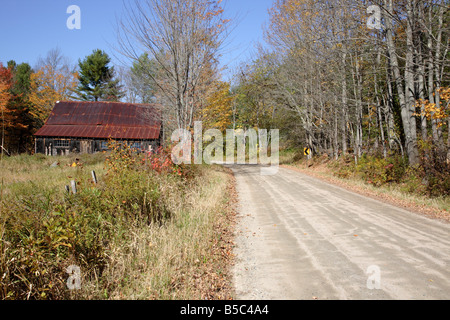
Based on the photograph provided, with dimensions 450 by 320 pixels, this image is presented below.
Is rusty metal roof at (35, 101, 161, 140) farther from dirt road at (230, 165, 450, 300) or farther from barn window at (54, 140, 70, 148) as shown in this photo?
dirt road at (230, 165, 450, 300)

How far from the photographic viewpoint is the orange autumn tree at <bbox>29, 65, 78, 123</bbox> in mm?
39631

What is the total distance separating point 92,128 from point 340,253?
29.8 metres

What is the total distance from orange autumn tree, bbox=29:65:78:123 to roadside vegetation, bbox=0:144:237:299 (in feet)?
130

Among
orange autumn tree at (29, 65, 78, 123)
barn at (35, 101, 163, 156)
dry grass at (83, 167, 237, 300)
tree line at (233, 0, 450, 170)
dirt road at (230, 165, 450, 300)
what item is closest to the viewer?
dirt road at (230, 165, 450, 300)

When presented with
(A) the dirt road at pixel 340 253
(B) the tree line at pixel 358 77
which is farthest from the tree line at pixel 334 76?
(A) the dirt road at pixel 340 253

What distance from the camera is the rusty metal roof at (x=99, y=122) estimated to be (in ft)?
94.7

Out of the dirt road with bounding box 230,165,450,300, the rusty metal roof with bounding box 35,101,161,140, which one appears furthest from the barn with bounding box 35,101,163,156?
the dirt road with bounding box 230,165,450,300

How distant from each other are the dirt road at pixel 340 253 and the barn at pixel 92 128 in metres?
22.8

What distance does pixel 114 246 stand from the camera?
4754 millimetres

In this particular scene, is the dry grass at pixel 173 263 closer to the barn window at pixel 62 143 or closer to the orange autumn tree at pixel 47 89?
the barn window at pixel 62 143

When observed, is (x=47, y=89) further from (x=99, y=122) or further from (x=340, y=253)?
(x=340, y=253)

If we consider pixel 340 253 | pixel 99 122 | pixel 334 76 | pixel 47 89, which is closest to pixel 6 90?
pixel 47 89
